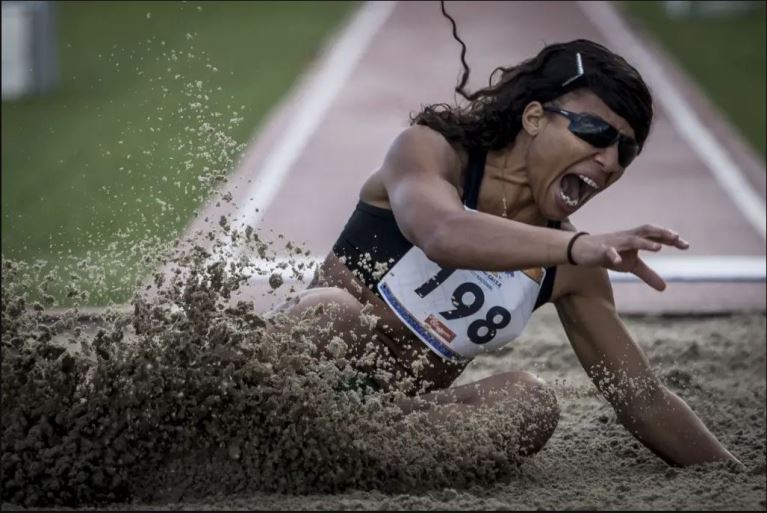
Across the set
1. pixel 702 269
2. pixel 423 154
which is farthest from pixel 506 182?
pixel 702 269

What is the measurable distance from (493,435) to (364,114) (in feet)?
24.5

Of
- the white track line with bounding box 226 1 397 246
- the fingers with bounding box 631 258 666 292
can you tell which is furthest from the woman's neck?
the white track line with bounding box 226 1 397 246

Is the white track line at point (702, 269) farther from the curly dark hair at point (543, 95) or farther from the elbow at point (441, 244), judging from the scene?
the elbow at point (441, 244)

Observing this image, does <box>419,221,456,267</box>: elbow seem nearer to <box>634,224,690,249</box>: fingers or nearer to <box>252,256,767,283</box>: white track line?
<box>634,224,690,249</box>: fingers

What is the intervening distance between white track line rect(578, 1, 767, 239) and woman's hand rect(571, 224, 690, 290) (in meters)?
5.51

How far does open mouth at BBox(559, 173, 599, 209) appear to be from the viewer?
4.18m

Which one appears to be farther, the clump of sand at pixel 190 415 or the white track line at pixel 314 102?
the white track line at pixel 314 102

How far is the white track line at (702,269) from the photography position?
24.2 feet

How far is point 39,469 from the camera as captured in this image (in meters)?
3.80

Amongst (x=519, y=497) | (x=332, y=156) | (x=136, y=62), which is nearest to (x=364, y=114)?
(x=332, y=156)

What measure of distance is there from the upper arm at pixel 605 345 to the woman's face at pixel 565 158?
0.30 metres

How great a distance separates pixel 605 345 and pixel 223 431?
4.09 feet

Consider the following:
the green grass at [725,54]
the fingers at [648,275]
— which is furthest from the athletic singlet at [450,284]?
the green grass at [725,54]

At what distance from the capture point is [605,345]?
4438 mm
